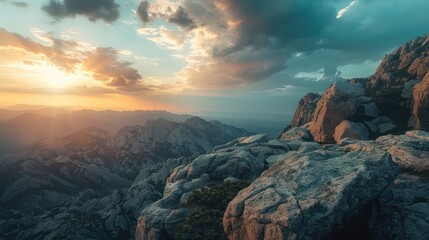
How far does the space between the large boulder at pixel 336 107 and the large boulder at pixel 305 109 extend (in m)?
61.3

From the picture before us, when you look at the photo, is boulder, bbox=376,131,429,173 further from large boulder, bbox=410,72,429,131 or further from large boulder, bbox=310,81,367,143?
large boulder, bbox=310,81,367,143

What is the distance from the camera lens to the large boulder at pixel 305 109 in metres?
170

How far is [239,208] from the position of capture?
2883cm

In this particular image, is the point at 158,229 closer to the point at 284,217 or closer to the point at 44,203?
→ the point at 284,217

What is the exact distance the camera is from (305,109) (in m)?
178

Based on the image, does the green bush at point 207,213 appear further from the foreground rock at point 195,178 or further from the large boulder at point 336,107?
the large boulder at point 336,107

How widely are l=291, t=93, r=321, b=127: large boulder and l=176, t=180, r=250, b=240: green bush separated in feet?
431

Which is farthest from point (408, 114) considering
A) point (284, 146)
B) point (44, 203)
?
point (44, 203)

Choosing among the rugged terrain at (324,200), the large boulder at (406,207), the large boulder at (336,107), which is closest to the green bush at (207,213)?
the rugged terrain at (324,200)

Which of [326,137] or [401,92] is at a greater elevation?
[401,92]

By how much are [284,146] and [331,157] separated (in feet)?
157

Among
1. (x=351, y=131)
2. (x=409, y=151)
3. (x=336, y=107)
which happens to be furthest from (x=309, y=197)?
(x=336, y=107)

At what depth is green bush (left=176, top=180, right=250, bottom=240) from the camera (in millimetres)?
34569

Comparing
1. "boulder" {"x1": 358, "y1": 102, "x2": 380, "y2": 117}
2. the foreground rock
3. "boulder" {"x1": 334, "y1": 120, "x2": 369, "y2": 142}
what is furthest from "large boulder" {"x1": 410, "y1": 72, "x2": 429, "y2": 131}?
the foreground rock
